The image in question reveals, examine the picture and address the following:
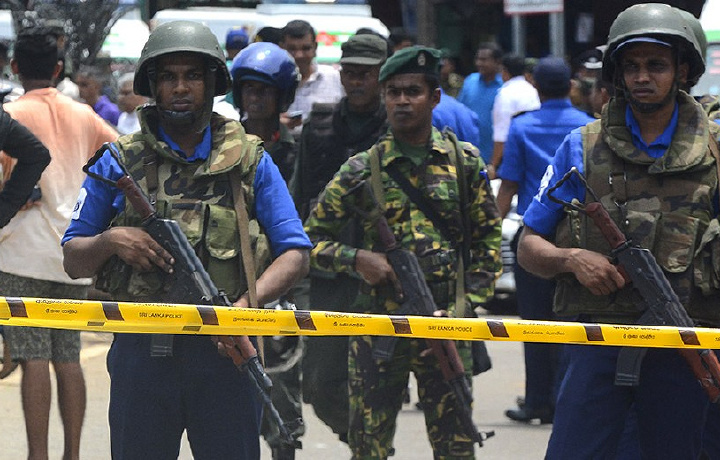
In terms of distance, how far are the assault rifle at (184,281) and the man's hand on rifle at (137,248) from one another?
0.02m

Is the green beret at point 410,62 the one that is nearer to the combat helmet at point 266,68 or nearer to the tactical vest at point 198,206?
the combat helmet at point 266,68

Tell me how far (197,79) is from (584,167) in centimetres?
121

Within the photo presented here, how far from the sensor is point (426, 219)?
19.4 ft

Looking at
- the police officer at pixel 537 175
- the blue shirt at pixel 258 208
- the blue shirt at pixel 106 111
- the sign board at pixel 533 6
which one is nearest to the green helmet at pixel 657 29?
the blue shirt at pixel 258 208

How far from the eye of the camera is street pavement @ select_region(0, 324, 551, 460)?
7.77 m

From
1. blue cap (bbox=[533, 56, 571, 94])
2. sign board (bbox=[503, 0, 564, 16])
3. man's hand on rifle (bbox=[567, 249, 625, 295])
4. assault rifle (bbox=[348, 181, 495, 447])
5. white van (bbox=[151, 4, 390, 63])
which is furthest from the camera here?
white van (bbox=[151, 4, 390, 63])

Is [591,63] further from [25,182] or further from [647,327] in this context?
[647,327]

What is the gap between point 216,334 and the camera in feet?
15.2

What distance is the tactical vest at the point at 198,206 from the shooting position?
15.3 feet

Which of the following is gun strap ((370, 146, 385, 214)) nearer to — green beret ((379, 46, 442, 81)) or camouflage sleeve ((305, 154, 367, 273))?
camouflage sleeve ((305, 154, 367, 273))

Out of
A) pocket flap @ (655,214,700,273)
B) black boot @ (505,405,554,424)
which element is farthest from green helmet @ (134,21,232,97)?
black boot @ (505,405,554,424)

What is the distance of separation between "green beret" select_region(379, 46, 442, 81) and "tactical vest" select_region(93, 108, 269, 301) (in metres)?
1.43

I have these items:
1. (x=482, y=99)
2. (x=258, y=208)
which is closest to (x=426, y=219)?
(x=258, y=208)

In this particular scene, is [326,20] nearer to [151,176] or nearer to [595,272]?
[151,176]
